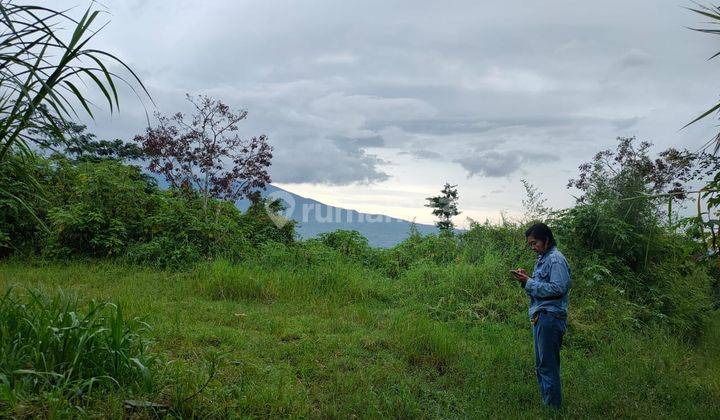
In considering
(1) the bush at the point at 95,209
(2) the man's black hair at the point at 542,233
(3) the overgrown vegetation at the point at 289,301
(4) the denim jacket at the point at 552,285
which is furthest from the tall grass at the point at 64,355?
(1) the bush at the point at 95,209

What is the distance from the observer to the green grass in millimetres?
4488

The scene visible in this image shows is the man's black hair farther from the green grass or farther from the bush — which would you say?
the bush

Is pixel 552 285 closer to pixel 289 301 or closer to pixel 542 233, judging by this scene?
pixel 542 233

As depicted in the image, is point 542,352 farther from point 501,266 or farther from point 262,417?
point 501,266

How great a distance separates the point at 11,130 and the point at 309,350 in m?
3.73

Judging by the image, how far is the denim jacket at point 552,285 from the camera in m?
4.86

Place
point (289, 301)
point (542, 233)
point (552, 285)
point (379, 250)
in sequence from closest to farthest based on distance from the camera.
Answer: point (552, 285) < point (542, 233) < point (289, 301) < point (379, 250)

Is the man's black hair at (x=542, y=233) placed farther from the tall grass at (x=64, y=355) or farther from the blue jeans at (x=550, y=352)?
the tall grass at (x=64, y=355)

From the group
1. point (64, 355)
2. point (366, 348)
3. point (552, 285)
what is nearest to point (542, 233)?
point (552, 285)

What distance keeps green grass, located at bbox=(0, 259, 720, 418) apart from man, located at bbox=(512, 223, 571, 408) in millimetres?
285

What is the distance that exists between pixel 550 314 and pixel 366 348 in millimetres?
2322

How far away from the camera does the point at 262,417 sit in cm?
410

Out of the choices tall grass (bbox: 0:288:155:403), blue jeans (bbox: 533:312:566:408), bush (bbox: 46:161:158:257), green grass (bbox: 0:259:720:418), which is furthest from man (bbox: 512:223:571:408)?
bush (bbox: 46:161:158:257)

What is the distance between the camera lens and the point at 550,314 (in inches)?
194
